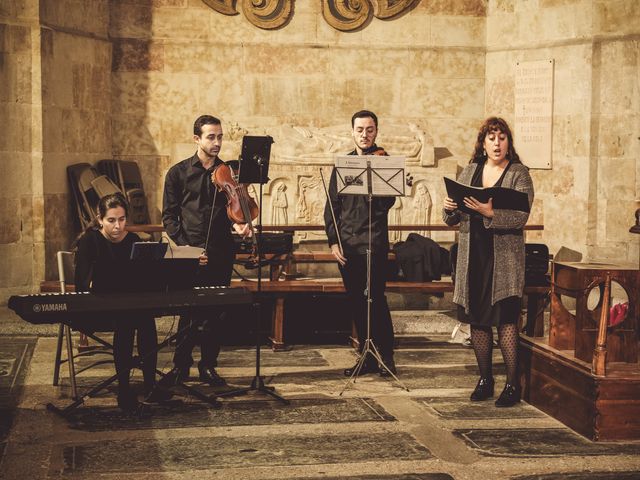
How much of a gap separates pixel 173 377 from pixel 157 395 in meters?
0.29

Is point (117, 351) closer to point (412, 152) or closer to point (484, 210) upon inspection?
point (484, 210)

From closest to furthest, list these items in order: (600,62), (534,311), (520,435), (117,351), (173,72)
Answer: (520,435) → (117,351) → (534,311) → (600,62) → (173,72)

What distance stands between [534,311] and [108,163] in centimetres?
433

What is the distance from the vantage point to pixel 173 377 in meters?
5.68

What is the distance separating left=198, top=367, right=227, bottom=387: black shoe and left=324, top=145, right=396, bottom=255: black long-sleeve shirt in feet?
3.60

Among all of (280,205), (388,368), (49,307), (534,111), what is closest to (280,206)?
(280,205)

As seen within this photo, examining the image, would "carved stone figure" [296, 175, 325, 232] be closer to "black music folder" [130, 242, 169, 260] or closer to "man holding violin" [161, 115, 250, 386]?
"man holding violin" [161, 115, 250, 386]

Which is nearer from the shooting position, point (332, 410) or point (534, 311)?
point (332, 410)

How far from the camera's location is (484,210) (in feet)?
17.5

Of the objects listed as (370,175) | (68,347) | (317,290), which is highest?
(370,175)

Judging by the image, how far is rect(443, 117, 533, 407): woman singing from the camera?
213 inches

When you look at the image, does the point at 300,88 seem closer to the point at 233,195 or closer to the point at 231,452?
the point at 233,195

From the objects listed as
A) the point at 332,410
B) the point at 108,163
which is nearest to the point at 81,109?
the point at 108,163

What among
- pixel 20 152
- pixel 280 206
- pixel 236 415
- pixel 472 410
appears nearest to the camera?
pixel 236 415
